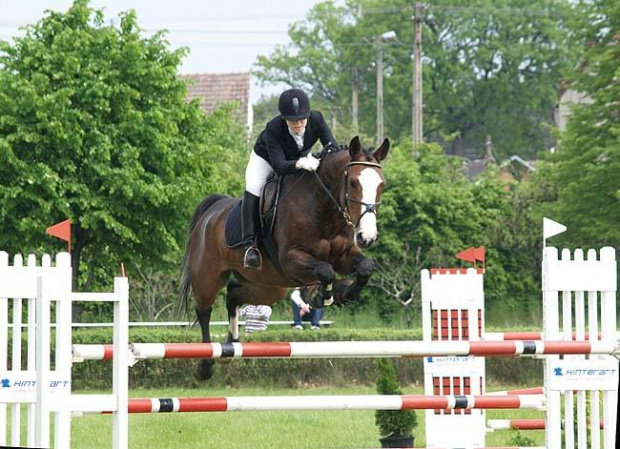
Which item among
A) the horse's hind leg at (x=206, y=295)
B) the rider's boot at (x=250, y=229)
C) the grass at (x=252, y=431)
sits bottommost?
the grass at (x=252, y=431)

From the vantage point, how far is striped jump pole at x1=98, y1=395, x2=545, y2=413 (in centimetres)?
585

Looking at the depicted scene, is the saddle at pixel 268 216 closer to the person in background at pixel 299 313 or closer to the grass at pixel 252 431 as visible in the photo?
the grass at pixel 252 431

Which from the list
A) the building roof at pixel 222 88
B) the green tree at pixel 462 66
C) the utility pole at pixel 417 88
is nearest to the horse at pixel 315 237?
the utility pole at pixel 417 88

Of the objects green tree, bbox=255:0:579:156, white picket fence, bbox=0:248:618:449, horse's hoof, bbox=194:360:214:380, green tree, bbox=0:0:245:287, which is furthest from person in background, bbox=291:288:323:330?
green tree, bbox=255:0:579:156

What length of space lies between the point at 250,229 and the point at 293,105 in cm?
80

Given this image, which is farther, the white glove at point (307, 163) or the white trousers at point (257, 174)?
the white trousers at point (257, 174)

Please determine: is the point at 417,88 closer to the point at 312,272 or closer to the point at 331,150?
the point at 331,150

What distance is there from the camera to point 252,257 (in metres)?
7.23

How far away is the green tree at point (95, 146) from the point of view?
17438 mm

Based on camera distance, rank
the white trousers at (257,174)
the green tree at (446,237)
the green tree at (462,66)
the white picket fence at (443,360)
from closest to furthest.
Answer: the white picket fence at (443,360)
the white trousers at (257,174)
the green tree at (446,237)
the green tree at (462,66)

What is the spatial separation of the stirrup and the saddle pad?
19cm

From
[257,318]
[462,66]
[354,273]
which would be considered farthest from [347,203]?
[462,66]

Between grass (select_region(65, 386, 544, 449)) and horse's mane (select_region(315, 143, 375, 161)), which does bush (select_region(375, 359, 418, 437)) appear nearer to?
grass (select_region(65, 386, 544, 449))

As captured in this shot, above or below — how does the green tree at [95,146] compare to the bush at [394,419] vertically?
above
